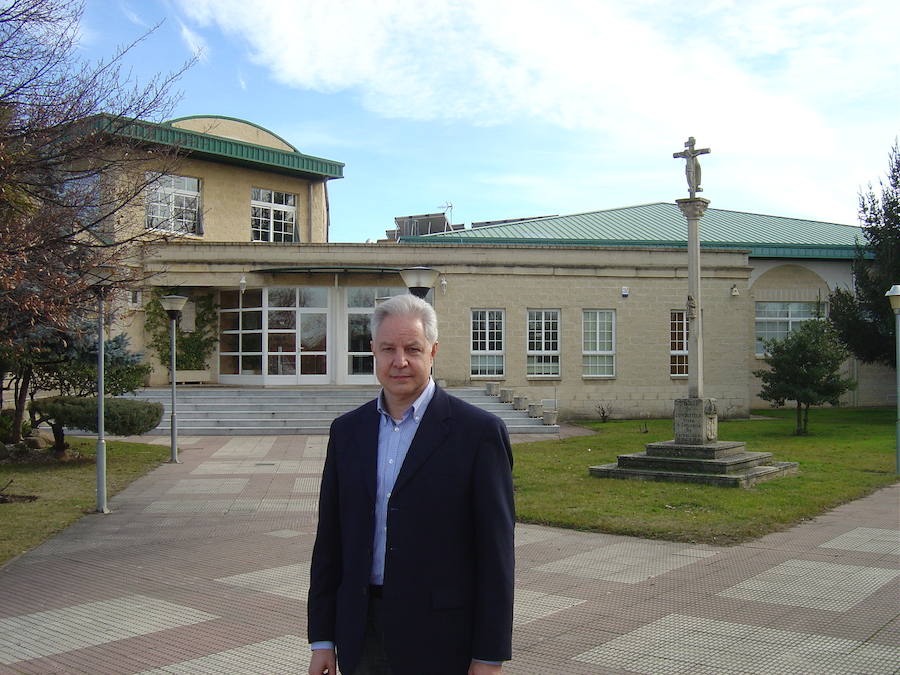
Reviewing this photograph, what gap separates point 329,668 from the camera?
11.1 ft

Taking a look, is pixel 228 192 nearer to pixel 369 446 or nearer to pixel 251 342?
pixel 251 342

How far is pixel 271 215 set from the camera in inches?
1310

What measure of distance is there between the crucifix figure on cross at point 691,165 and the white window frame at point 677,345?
13394 mm

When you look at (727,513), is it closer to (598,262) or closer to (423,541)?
(423,541)

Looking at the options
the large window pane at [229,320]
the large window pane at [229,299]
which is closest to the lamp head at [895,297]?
the large window pane at [229,320]

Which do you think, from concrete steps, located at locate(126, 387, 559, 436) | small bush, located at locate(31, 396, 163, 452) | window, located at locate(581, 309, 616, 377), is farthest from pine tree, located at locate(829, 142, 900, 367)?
small bush, located at locate(31, 396, 163, 452)

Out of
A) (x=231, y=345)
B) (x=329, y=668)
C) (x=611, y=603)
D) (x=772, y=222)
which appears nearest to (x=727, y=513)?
(x=611, y=603)

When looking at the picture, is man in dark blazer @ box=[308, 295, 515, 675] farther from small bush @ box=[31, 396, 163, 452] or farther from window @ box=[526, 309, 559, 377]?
window @ box=[526, 309, 559, 377]

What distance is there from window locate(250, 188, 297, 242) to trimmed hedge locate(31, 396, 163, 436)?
16.2 m

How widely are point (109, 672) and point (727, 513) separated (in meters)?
7.84

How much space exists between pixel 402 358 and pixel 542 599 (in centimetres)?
464

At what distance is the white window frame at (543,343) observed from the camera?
27.8 m

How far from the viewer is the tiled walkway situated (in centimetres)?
593

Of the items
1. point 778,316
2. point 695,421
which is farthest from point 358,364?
point 778,316
